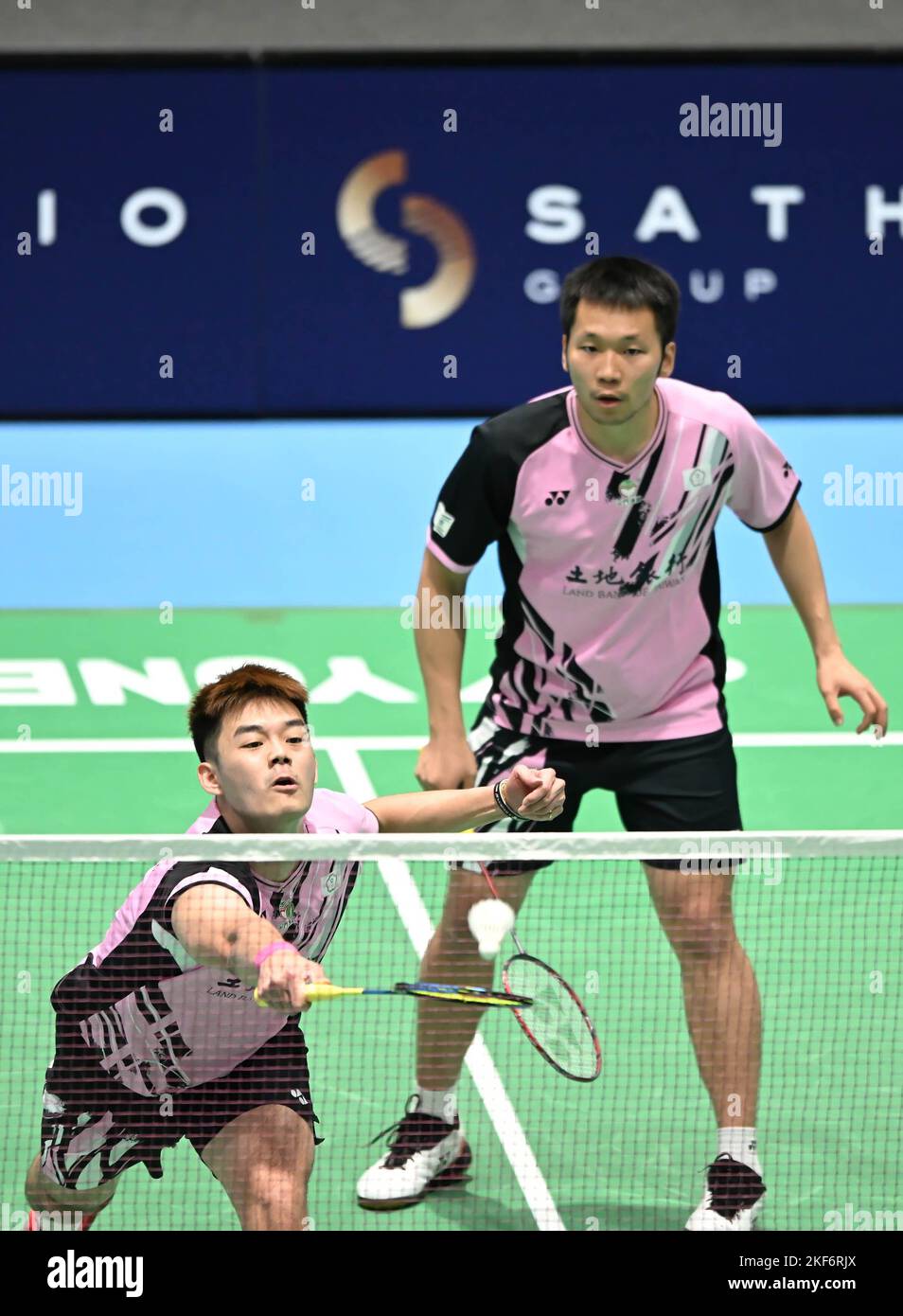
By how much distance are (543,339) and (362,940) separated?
7.70 meters

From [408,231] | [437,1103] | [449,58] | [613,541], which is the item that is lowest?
[437,1103]

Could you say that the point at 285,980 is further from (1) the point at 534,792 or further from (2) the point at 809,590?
(2) the point at 809,590

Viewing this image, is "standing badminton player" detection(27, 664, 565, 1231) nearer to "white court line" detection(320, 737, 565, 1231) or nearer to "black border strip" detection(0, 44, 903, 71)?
"white court line" detection(320, 737, 565, 1231)

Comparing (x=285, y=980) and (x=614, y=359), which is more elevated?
(x=614, y=359)

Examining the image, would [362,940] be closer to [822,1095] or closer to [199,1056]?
[822,1095]

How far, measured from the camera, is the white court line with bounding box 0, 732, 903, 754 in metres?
8.35

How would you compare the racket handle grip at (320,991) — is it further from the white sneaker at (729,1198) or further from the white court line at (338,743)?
the white court line at (338,743)

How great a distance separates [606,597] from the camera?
4.96m

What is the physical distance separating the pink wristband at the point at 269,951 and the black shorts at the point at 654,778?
4.33ft

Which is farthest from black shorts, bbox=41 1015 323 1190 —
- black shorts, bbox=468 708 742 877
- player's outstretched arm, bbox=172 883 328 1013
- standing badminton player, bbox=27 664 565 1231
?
black shorts, bbox=468 708 742 877

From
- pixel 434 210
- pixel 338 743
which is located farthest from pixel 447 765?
pixel 434 210

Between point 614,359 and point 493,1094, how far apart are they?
1.85m

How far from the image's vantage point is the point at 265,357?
13.3m

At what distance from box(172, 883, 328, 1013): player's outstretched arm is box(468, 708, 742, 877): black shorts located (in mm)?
1222
